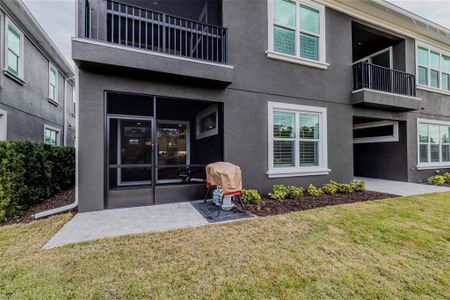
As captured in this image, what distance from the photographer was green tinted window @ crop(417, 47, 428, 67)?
356 inches

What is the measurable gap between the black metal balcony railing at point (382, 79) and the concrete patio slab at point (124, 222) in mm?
7549

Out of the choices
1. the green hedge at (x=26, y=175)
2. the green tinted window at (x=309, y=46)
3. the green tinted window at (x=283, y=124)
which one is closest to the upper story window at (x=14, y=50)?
the green hedge at (x=26, y=175)

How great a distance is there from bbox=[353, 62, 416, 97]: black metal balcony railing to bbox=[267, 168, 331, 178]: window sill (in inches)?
137

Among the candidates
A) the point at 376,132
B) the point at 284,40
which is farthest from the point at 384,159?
the point at 284,40

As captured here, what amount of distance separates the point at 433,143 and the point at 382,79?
14.6 feet

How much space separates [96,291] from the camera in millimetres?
2129

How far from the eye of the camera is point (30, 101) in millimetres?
8320

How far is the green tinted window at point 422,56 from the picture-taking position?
9.05 m

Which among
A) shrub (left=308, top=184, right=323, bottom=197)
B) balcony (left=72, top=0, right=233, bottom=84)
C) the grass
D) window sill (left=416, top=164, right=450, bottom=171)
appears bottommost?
the grass

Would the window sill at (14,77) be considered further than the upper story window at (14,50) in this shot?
No

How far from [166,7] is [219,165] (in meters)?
6.36

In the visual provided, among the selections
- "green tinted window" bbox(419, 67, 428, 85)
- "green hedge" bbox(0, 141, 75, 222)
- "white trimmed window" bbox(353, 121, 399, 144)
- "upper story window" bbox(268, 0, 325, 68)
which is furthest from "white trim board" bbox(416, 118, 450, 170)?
"green hedge" bbox(0, 141, 75, 222)

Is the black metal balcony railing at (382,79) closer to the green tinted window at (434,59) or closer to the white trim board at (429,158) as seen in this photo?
the white trim board at (429,158)

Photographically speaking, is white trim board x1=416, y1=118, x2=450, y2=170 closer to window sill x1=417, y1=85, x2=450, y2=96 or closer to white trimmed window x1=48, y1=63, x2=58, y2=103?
window sill x1=417, y1=85, x2=450, y2=96
